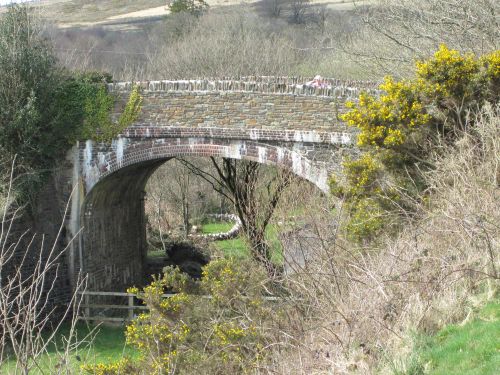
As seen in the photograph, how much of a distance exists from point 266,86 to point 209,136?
1.67 meters

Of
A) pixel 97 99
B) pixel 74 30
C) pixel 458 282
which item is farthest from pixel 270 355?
pixel 74 30

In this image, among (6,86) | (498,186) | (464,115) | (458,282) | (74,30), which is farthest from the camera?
(74,30)

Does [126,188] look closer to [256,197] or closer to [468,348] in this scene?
[256,197]

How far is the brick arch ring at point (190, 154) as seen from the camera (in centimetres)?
1510

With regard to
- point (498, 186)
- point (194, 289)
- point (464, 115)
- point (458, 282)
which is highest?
point (464, 115)

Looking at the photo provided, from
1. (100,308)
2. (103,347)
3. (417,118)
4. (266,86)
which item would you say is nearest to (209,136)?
(266,86)

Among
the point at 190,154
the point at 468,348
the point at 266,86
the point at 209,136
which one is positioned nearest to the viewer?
the point at 468,348

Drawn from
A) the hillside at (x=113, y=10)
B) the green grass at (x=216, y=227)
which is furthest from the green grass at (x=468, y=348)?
the hillside at (x=113, y=10)

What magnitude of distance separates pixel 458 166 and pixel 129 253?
11.9 metres

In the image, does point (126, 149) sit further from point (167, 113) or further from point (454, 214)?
point (454, 214)

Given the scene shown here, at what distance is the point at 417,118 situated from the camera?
1195 centimetres

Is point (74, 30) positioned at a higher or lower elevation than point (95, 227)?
higher

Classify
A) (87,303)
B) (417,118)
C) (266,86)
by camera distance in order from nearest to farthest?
1. (417,118)
2. (266,86)
3. (87,303)

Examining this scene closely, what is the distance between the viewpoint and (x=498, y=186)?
938cm
